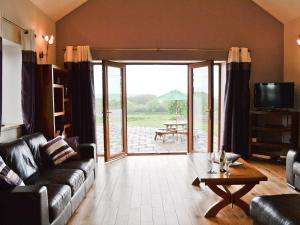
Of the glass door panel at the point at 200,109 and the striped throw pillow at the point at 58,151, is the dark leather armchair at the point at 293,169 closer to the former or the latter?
the glass door panel at the point at 200,109

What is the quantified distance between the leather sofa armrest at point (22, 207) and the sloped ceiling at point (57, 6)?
3.42 m

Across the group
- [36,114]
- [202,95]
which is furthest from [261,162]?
[36,114]

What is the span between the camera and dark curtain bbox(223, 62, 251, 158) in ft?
19.0

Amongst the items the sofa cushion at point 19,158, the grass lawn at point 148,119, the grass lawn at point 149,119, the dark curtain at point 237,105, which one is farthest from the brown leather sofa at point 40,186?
the grass lawn at point 148,119

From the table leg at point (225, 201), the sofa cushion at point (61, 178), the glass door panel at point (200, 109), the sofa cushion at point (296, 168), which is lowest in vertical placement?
the table leg at point (225, 201)

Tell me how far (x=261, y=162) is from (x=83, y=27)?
14.4 feet

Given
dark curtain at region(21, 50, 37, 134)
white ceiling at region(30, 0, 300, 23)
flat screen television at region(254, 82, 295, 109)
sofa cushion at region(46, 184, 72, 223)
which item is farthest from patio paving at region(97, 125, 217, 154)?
sofa cushion at region(46, 184, 72, 223)

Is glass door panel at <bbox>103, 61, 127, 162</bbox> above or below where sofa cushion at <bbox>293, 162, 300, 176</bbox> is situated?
above

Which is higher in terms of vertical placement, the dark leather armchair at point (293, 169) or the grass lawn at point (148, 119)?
the grass lawn at point (148, 119)

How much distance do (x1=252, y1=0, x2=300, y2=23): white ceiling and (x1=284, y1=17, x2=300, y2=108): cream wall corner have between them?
0.13 m

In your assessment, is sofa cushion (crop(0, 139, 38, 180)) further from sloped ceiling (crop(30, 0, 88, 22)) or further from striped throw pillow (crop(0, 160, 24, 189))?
sloped ceiling (crop(30, 0, 88, 22))

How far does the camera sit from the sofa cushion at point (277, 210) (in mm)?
2154

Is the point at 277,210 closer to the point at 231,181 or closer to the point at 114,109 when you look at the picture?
the point at 231,181

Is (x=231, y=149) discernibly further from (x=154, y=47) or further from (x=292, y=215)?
(x=292, y=215)
